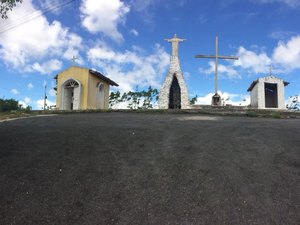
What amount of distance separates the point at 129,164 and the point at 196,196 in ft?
6.24

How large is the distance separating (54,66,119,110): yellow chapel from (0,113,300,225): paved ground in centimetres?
1295

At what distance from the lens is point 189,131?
32.6ft

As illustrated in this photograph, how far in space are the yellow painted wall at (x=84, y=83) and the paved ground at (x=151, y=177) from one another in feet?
42.5

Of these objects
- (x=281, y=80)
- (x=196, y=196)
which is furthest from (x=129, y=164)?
(x=281, y=80)

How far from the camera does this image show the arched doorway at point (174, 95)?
24719 millimetres

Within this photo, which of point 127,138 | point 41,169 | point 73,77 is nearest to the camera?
point 41,169

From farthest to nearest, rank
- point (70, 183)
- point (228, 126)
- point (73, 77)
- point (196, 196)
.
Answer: point (73, 77)
point (228, 126)
point (70, 183)
point (196, 196)

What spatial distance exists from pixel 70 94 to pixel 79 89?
172cm

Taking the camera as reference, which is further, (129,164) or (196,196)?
(129,164)

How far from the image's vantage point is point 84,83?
22.5m

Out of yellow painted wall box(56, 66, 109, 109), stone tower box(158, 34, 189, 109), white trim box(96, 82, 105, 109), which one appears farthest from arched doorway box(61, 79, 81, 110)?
stone tower box(158, 34, 189, 109)

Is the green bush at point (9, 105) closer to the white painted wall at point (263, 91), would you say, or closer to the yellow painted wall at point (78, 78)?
the yellow painted wall at point (78, 78)

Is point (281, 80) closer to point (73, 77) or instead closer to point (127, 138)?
point (73, 77)

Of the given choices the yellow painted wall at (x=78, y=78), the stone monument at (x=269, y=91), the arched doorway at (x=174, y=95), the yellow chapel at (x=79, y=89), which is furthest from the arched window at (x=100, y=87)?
the stone monument at (x=269, y=91)
